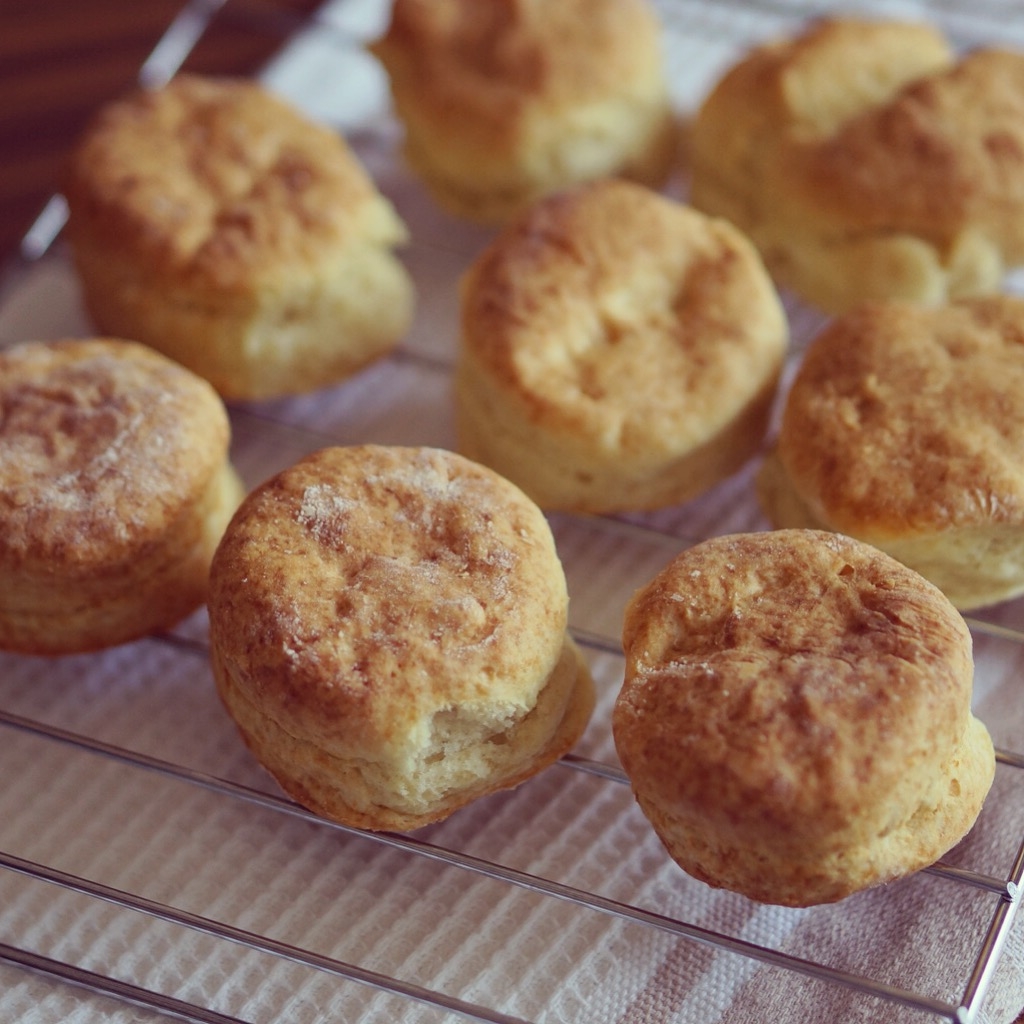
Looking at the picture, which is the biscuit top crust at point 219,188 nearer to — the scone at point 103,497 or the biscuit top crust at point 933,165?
the scone at point 103,497

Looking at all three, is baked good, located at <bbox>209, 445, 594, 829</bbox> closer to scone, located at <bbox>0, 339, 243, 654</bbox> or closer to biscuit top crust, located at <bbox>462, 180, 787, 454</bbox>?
scone, located at <bbox>0, 339, 243, 654</bbox>

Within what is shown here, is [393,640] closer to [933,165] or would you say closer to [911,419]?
[911,419]

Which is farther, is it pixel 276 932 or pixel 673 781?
pixel 276 932

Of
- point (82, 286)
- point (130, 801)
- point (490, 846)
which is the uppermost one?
point (82, 286)

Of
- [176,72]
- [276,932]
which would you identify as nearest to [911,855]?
[276,932]

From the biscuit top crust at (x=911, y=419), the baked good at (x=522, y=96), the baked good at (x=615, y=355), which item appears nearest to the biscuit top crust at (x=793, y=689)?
the biscuit top crust at (x=911, y=419)

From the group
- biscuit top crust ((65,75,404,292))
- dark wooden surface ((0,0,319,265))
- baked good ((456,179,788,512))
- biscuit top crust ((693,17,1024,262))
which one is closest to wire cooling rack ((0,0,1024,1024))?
baked good ((456,179,788,512))

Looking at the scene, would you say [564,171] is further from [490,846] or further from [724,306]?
[490,846]
